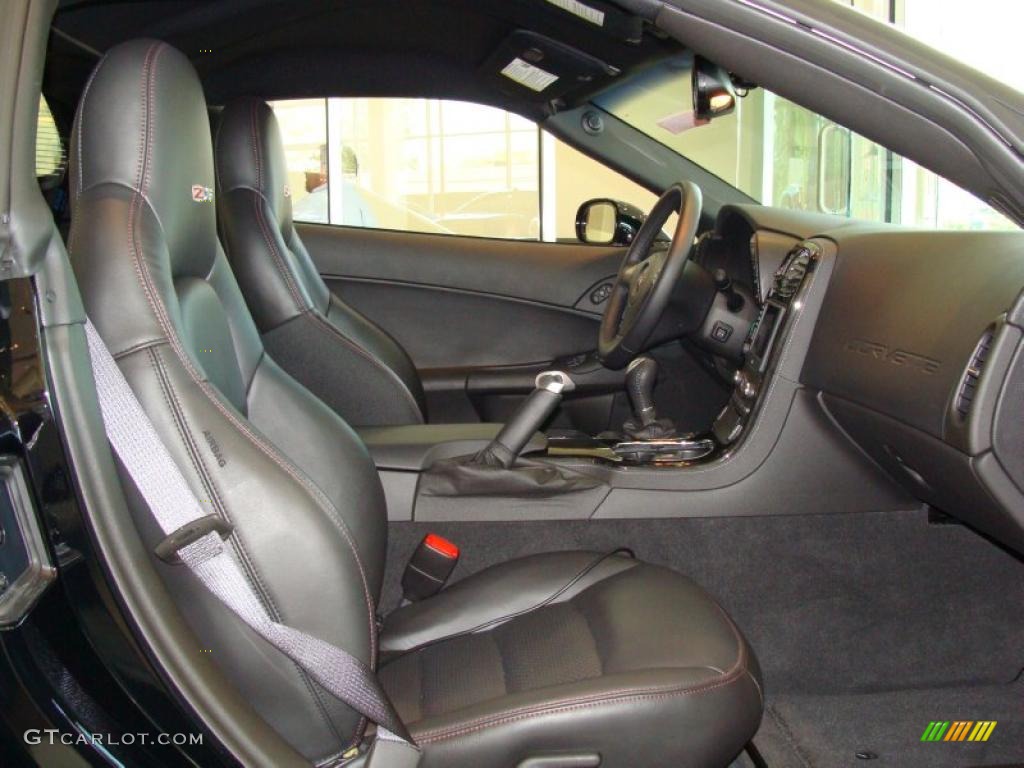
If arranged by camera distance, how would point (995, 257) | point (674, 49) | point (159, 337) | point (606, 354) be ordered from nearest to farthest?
Result: point (159, 337)
point (995, 257)
point (606, 354)
point (674, 49)

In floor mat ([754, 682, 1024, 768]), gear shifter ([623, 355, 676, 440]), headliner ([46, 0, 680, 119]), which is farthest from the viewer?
headliner ([46, 0, 680, 119])

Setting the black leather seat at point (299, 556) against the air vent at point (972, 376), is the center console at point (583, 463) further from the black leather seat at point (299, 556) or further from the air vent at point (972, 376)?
the air vent at point (972, 376)

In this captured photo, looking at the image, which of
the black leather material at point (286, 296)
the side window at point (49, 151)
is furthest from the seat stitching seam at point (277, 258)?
the side window at point (49, 151)

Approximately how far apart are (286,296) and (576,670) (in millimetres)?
1117

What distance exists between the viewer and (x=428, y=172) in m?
6.49

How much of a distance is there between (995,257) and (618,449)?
82 cm

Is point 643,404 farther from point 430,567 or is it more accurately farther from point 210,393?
point 210,393

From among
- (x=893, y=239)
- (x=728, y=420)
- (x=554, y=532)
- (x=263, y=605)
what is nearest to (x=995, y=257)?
(x=893, y=239)

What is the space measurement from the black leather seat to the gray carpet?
38 centimetres

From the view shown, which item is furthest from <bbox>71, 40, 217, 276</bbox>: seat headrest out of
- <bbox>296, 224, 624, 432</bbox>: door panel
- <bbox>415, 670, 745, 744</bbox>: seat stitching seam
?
<bbox>296, 224, 624, 432</bbox>: door panel

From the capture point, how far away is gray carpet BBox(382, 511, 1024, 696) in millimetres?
1839

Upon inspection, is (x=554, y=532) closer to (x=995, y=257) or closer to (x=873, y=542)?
(x=873, y=542)

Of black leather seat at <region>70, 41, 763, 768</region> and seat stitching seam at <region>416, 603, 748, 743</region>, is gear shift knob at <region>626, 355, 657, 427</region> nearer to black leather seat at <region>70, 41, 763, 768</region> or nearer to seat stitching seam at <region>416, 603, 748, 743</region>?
black leather seat at <region>70, 41, 763, 768</region>

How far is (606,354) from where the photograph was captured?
212 centimetres
